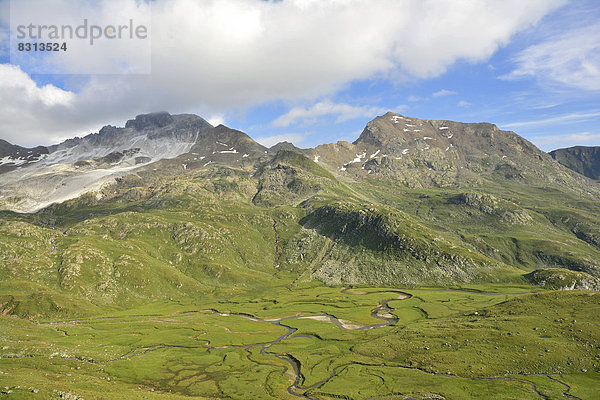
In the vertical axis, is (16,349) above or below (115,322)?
above

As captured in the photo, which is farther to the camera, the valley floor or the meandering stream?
the meandering stream

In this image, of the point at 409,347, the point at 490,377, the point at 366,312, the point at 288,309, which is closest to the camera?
the point at 490,377

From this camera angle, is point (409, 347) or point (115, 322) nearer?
point (409, 347)

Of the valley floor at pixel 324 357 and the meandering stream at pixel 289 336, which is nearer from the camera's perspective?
the valley floor at pixel 324 357

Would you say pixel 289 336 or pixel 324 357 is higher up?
pixel 324 357

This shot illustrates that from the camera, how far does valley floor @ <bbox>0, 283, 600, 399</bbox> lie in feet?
242

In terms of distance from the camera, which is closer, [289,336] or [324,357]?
[324,357]

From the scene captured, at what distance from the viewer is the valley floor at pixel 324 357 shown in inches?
2908

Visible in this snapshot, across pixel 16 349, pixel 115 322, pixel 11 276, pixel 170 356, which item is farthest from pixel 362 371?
pixel 11 276

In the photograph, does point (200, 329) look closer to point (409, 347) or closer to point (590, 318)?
point (409, 347)

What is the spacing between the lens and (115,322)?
161125 mm

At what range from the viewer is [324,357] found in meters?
107

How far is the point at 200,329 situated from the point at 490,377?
11858 centimetres

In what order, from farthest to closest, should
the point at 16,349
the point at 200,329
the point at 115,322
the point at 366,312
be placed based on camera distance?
the point at 366,312
the point at 115,322
the point at 200,329
the point at 16,349
